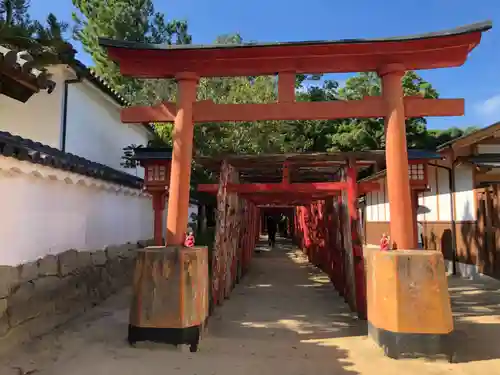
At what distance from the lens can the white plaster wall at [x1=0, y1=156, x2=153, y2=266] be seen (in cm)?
591

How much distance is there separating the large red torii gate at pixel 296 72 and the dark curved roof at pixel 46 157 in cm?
128

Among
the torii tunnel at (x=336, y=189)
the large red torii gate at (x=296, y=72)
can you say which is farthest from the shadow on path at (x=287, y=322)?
the large red torii gate at (x=296, y=72)

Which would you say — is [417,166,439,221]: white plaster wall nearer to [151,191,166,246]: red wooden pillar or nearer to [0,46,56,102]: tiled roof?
[151,191,166,246]: red wooden pillar

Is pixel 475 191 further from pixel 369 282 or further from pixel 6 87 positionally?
pixel 6 87

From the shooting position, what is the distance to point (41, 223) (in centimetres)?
679

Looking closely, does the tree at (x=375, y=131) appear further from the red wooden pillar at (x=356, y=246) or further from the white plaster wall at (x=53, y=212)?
the white plaster wall at (x=53, y=212)

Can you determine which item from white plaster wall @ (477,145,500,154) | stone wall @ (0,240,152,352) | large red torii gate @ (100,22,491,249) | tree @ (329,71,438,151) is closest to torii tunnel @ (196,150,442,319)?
large red torii gate @ (100,22,491,249)

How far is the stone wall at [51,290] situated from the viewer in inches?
223

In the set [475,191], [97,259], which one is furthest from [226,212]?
[475,191]

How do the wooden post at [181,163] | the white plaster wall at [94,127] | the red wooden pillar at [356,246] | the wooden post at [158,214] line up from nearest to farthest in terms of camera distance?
the wooden post at [181,163]
the red wooden pillar at [356,246]
the white plaster wall at [94,127]
the wooden post at [158,214]

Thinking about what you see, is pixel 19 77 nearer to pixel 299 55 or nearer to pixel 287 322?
pixel 299 55

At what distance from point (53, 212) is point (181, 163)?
7.93 ft

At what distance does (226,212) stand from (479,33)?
557 cm

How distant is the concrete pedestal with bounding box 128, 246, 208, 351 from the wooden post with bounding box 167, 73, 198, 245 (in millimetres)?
394
